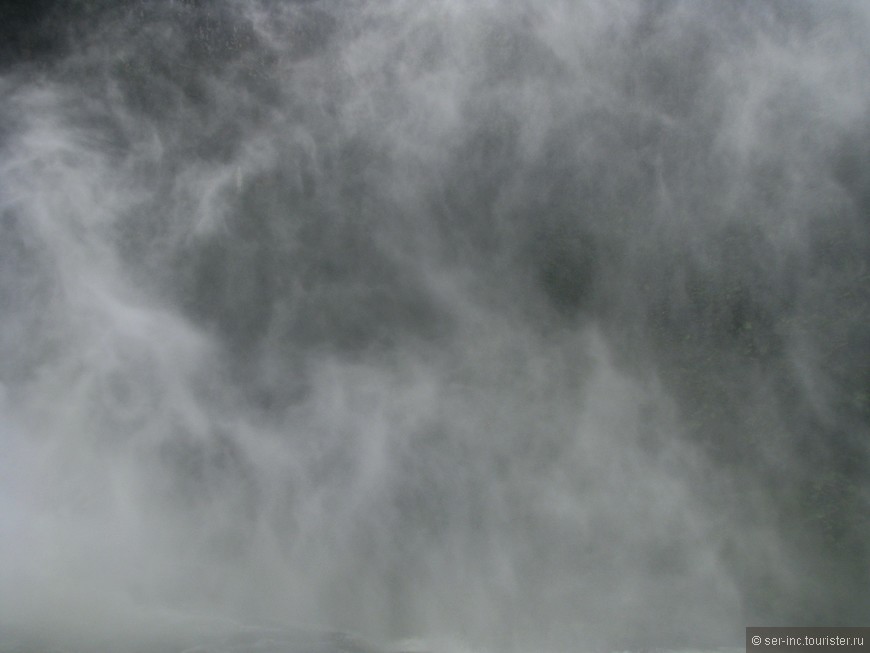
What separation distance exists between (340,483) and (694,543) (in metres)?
3.09

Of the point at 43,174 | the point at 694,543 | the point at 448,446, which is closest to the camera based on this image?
the point at 694,543

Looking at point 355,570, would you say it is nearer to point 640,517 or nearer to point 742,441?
point 640,517

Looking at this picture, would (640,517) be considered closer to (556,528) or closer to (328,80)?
(556,528)

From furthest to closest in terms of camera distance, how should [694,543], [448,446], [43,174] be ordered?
[43,174]
[448,446]
[694,543]

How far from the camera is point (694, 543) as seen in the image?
7090 millimetres

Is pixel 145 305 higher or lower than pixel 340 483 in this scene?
higher

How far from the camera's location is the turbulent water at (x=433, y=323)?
7043mm

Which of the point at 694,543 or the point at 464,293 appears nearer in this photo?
the point at 694,543

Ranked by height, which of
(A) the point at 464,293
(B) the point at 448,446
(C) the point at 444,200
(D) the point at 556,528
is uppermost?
(C) the point at 444,200

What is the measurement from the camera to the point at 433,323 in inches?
311

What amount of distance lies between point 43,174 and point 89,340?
1778 millimetres

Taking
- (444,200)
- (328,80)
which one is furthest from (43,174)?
(444,200)

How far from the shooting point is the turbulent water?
23.1 ft

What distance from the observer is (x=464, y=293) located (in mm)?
7945
